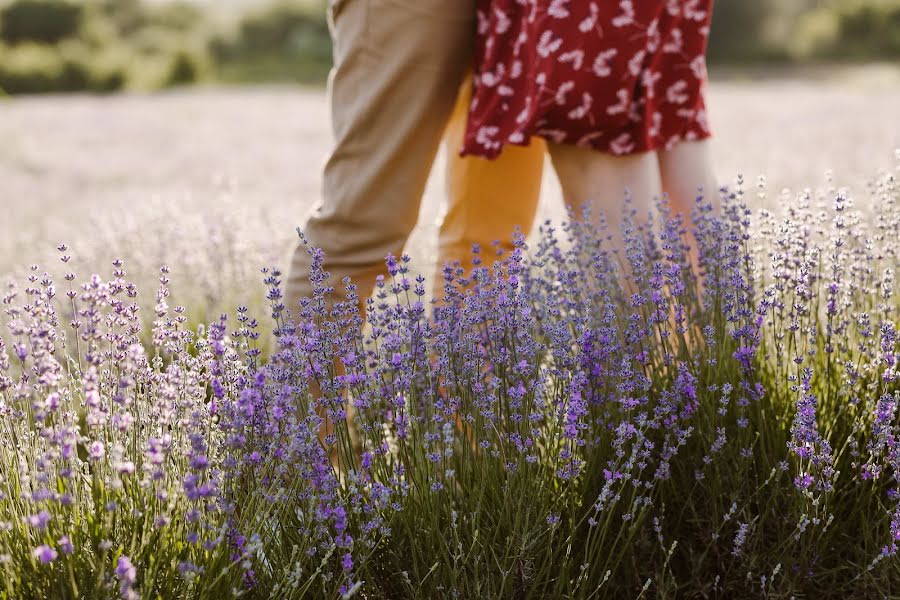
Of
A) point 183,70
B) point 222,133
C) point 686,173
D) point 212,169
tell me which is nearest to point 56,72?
point 183,70

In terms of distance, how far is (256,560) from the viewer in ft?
5.04

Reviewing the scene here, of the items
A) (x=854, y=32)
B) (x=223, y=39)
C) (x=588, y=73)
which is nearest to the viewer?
(x=588, y=73)

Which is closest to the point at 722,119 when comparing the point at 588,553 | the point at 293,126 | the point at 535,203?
the point at 293,126

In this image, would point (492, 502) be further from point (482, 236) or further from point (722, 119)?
point (722, 119)

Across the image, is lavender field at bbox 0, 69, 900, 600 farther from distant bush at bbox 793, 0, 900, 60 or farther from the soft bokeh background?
distant bush at bbox 793, 0, 900, 60

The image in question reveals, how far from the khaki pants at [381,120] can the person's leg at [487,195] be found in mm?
306

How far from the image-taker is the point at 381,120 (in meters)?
2.30

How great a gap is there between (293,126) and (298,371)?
9940mm

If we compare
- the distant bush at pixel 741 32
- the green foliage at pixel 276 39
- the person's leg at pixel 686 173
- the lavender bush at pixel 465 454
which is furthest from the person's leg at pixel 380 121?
the distant bush at pixel 741 32

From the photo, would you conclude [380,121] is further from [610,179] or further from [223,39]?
[223,39]

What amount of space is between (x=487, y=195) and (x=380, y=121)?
18.9 inches

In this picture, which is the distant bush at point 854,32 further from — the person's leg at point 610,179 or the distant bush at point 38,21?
the person's leg at point 610,179

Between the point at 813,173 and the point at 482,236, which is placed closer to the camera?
the point at 482,236

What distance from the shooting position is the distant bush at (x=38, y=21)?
89.8 feet
